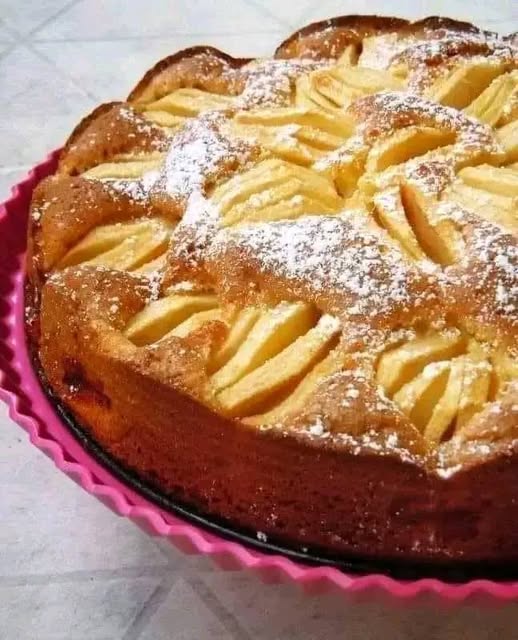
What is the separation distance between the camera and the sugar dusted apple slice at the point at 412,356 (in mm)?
1109

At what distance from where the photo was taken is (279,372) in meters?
1.11

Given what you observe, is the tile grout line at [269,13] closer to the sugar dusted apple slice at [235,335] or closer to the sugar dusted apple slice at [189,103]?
the sugar dusted apple slice at [189,103]

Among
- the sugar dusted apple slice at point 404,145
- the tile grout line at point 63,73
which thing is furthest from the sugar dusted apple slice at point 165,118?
the tile grout line at point 63,73

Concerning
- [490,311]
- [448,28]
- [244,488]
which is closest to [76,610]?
[244,488]

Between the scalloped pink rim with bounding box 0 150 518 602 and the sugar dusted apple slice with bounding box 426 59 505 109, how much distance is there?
719 millimetres

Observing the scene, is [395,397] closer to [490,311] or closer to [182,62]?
[490,311]

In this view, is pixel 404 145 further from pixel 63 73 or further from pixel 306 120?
pixel 63 73

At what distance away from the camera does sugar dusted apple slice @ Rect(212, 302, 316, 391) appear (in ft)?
3.73

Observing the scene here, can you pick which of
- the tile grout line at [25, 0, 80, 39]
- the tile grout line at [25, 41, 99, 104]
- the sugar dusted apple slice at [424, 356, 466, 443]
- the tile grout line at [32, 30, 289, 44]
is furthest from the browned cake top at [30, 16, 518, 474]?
the tile grout line at [25, 0, 80, 39]

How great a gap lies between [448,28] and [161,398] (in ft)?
3.10

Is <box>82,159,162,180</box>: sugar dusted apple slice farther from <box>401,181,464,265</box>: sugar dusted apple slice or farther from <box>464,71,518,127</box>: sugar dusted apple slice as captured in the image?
<box>464,71,518,127</box>: sugar dusted apple slice

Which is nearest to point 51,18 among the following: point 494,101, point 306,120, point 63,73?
point 63,73

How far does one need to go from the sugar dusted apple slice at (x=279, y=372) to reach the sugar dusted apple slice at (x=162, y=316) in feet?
0.47

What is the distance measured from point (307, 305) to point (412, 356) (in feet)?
0.49
